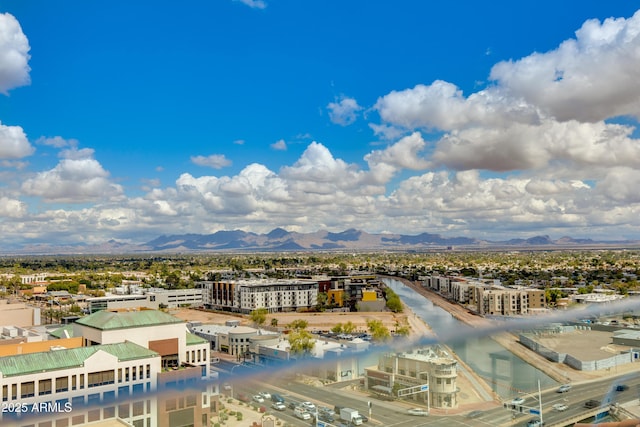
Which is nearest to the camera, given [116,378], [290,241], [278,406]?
[278,406]

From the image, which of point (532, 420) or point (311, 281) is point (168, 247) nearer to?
point (311, 281)

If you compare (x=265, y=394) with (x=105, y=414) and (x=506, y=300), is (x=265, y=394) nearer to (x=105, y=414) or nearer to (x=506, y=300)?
(x=105, y=414)

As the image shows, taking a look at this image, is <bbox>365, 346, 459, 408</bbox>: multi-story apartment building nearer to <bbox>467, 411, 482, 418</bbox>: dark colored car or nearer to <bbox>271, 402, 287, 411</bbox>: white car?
<bbox>467, 411, 482, 418</bbox>: dark colored car

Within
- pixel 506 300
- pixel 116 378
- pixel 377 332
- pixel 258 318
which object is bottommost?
pixel 258 318

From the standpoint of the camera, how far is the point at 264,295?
17219 millimetres

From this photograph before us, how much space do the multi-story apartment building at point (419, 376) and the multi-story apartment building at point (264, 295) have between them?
16340 millimetres

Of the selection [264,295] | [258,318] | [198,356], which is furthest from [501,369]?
[264,295]

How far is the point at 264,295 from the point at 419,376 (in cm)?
1666

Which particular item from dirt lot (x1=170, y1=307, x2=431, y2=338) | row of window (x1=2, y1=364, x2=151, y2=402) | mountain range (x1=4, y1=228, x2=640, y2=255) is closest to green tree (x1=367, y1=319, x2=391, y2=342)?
dirt lot (x1=170, y1=307, x2=431, y2=338)

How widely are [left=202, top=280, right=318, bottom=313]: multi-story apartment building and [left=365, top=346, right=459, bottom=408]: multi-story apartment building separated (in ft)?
53.6

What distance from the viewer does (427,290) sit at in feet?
80.2

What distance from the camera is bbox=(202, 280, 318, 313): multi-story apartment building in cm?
1716

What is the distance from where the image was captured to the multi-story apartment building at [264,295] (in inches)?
675

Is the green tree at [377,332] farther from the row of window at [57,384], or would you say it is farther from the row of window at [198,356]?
the row of window at [57,384]
